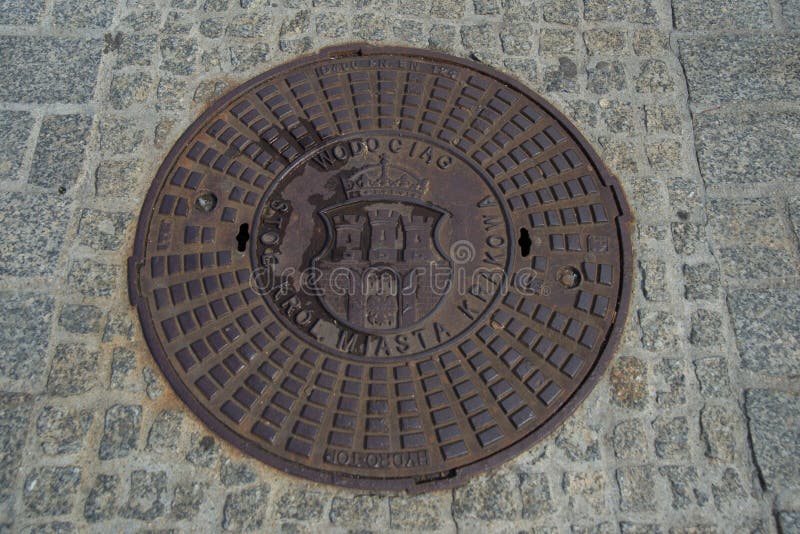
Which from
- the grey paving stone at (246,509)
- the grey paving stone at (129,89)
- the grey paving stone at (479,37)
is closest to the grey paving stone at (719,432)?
the grey paving stone at (246,509)

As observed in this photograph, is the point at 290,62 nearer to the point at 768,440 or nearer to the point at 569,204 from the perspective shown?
the point at 569,204

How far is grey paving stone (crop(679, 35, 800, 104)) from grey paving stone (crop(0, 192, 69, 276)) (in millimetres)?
3582

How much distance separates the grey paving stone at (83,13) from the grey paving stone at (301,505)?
2.98 m

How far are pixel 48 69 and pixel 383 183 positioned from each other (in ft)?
6.97

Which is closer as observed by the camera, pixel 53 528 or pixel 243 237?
pixel 53 528

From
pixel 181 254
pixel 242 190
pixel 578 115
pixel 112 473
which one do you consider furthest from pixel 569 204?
pixel 112 473

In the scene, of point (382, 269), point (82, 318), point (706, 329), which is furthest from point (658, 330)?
point (82, 318)

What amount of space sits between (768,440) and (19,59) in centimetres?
448

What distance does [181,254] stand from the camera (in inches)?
128

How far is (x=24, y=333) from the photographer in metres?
3.12

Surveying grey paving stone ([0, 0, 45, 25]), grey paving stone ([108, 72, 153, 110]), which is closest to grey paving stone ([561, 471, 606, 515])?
grey paving stone ([108, 72, 153, 110])

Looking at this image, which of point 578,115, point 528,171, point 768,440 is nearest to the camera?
point 768,440

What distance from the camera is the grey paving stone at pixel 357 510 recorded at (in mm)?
2783

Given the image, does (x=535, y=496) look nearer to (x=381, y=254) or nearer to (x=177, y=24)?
(x=381, y=254)
